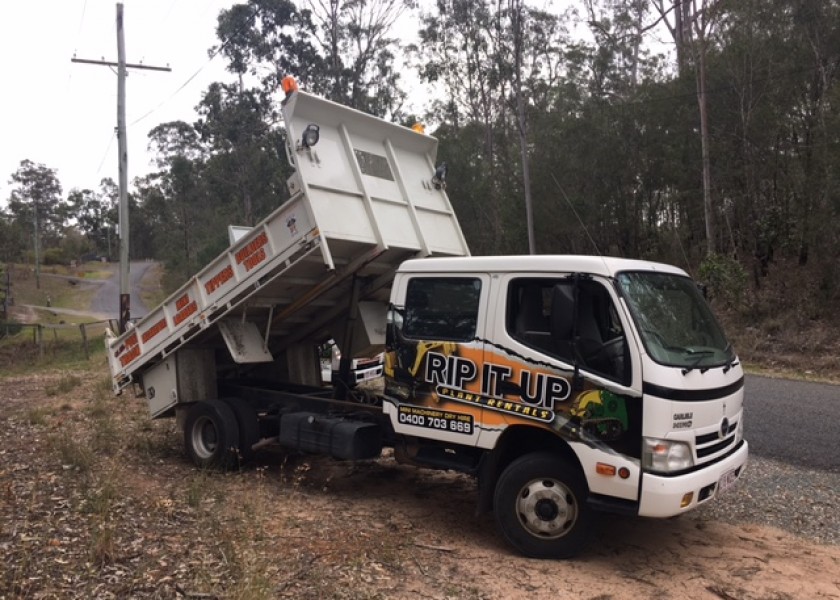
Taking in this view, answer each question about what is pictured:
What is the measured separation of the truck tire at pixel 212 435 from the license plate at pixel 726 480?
15.6ft

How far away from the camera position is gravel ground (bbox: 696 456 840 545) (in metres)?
5.46

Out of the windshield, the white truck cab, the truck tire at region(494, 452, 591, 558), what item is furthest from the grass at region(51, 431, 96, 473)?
the windshield

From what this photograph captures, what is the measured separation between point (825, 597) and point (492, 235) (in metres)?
27.5

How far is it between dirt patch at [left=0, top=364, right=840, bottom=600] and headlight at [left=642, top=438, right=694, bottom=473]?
0.80 m

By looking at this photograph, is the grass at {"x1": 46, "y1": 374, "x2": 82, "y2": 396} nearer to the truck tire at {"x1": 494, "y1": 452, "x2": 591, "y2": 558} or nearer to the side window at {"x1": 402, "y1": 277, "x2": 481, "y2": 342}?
the side window at {"x1": 402, "y1": 277, "x2": 481, "y2": 342}

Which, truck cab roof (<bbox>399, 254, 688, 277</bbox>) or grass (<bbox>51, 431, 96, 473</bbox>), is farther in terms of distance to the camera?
grass (<bbox>51, 431, 96, 473</bbox>)

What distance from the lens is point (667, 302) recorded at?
486 centimetres

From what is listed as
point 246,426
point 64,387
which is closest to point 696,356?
point 246,426

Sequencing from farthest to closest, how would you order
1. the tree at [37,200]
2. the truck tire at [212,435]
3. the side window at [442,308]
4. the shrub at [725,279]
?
the tree at [37,200], the shrub at [725,279], the truck tire at [212,435], the side window at [442,308]

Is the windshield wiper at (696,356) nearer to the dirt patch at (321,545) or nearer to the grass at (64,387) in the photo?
the dirt patch at (321,545)

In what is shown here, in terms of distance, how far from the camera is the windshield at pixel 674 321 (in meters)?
4.48

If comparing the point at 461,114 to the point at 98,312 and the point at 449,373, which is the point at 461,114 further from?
the point at 449,373

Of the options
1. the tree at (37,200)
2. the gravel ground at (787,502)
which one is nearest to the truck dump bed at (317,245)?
the gravel ground at (787,502)

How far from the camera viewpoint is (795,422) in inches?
347
